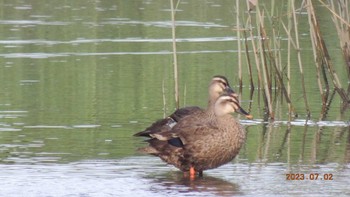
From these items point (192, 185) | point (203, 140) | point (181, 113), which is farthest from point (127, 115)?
point (192, 185)

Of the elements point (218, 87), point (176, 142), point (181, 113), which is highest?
point (218, 87)

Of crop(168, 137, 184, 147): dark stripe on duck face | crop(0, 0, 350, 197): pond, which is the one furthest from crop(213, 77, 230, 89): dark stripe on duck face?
crop(168, 137, 184, 147): dark stripe on duck face

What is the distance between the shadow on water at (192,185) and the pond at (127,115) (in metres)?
0.01

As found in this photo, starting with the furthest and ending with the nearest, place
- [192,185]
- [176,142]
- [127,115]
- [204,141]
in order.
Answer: [127,115], [176,142], [204,141], [192,185]

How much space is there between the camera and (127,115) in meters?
14.8

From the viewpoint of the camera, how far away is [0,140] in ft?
42.3

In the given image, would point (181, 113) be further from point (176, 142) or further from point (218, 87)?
point (176, 142)

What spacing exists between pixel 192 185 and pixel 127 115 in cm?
441

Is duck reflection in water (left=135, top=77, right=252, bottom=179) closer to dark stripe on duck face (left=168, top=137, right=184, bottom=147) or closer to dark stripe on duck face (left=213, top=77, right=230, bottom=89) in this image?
dark stripe on duck face (left=168, top=137, right=184, bottom=147)

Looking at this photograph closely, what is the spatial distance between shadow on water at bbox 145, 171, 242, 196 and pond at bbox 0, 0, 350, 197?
1 centimetres

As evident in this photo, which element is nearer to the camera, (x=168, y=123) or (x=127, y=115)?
(x=168, y=123)

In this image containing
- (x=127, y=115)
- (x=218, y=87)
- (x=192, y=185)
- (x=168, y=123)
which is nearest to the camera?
(x=192, y=185)

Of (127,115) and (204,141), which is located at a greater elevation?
(204,141)

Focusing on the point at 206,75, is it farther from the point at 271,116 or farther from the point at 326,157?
the point at 326,157
